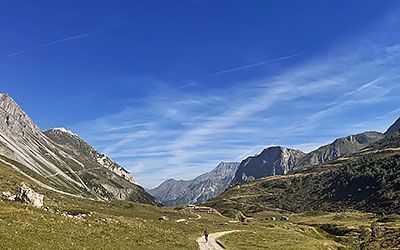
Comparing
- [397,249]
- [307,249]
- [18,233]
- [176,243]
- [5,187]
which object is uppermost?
[5,187]

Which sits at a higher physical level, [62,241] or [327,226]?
[62,241]

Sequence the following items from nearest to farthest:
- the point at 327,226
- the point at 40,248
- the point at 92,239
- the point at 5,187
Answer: the point at 40,248 → the point at 92,239 → the point at 5,187 → the point at 327,226

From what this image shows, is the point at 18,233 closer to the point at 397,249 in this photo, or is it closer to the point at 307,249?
the point at 307,249

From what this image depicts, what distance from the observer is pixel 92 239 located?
41469mm

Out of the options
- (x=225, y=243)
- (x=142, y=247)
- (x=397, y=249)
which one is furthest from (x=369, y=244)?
(x=142, y=247)

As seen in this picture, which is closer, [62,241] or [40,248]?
[40,248]

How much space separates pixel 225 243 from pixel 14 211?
36.2 m

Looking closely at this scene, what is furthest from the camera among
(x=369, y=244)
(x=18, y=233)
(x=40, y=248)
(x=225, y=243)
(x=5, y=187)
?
(x=369, y=244)

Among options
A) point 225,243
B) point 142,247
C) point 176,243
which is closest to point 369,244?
point 225,243

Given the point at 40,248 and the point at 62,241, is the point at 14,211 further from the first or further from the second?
the point at 40,248

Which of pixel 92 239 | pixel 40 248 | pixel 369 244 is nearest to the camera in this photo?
pixel 40 248

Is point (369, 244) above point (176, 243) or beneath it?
beneath

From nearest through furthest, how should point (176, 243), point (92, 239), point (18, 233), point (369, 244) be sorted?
point (18, 233)
point (92, 239)
point (176, 243)
point (369, 244)

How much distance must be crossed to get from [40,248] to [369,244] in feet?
356
